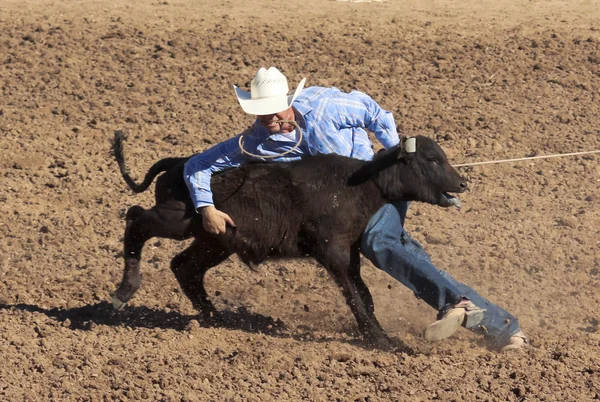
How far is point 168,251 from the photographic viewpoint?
8.67m

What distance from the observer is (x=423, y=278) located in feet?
22.2

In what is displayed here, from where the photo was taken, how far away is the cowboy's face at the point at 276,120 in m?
6.71

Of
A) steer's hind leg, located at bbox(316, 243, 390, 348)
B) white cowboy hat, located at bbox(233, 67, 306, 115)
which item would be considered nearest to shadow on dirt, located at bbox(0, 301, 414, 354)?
steer's hind leg, located at bbox(316, 243, 390, 348)

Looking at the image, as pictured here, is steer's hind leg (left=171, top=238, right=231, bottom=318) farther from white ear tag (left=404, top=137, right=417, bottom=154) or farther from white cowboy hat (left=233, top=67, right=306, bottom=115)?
white ear tag (left=404, top=137, right=417, bottom=154)

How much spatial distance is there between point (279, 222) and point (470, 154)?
375 cm

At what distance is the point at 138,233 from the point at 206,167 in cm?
76

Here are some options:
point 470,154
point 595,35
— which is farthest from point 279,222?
point 595,35

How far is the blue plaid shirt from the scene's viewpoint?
6.87 meters

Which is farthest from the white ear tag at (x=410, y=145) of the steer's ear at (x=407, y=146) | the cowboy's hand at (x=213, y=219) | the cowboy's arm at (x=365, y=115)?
the cowboy's hand at (x=213, y=219)

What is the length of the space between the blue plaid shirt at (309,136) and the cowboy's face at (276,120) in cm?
6

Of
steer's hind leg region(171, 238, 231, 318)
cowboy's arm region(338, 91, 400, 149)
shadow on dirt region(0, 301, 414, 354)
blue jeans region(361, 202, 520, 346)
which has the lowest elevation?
shadow on dirt region(0, 301, 414, 354)

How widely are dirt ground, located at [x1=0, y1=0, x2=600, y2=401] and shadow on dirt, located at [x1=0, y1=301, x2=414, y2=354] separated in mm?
23

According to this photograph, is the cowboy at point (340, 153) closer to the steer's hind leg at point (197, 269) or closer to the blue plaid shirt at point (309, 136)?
the blue plaid shirt at point (309, 136)

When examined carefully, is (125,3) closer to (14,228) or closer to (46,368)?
(14,228)
